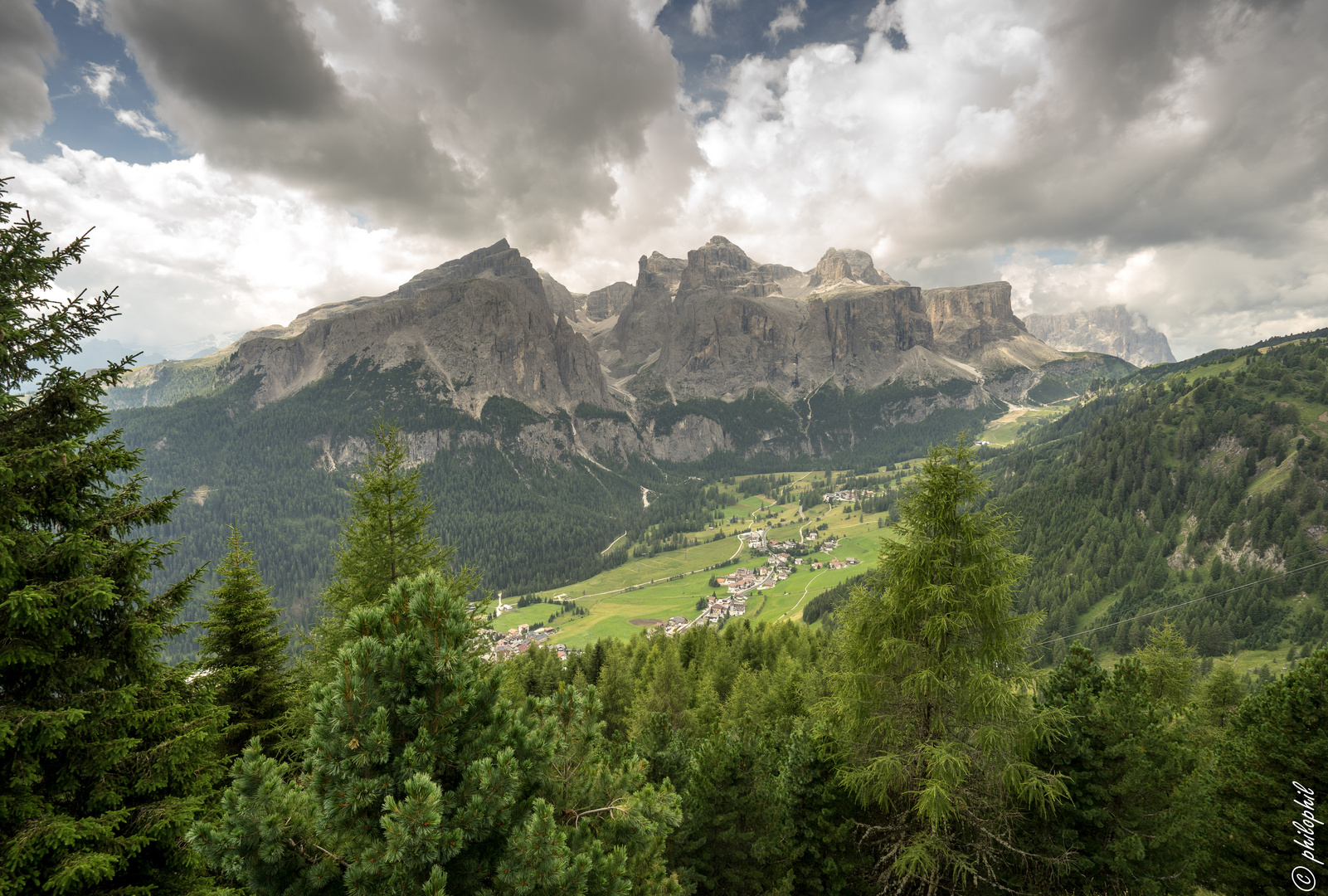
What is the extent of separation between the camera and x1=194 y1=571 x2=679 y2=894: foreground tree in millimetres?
6688

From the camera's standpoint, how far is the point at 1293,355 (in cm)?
18488

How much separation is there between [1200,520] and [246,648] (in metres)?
196

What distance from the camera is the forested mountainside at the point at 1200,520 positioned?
11069 cm

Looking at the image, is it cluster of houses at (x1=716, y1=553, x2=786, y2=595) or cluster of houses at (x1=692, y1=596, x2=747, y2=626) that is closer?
cluster of houses at (x1=692, y1=596, x2=747, y2=626)

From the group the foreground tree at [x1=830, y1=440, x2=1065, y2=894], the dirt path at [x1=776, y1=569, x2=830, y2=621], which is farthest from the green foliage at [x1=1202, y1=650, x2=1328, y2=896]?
the dirt path at [x1=776, y1=569, x2=830, y2=621]

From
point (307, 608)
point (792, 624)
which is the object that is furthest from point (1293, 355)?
point (307, 608)

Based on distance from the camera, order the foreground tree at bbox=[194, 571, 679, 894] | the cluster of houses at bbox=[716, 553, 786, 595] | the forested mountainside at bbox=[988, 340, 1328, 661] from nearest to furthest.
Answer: the foreground tree at bbox=[194, 571, 679, 894]
the forested mountainside at bbox=[988, 340, 1328, 661]
the cluster of houses at bbox=[716, 553, 786, 595]

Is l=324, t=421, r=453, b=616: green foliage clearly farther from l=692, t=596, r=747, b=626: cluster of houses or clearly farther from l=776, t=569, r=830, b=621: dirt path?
l=692, t=596, r=747, b=626: cluster of houses

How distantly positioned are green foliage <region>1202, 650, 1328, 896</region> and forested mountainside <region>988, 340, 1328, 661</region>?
100 meters

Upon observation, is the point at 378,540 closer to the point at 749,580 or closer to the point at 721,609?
the point at 721,609

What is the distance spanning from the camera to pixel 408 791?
6629mm

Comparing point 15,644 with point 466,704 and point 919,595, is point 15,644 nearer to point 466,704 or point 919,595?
point 466,704

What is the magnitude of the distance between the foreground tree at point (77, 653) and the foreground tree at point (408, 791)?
11.6 feet

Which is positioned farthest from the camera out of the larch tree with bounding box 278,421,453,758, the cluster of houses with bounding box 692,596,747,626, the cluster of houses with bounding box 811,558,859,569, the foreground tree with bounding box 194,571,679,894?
the cluster of houses with bounding box 811,558,859,569
